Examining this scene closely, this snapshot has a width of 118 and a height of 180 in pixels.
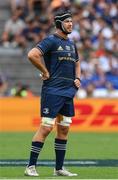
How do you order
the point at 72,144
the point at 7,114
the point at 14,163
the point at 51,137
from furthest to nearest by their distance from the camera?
the point at 7,114, the point at 51,137, the point at 72,144, the point at 14,163

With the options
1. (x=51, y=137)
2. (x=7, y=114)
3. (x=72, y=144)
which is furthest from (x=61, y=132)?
(x=7, y=114)

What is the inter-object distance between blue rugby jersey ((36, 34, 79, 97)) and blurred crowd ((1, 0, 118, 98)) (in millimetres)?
10917

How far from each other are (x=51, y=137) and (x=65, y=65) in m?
7.48

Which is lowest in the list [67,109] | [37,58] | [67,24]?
[67,109]

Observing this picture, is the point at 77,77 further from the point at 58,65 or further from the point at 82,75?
the point at 82,75

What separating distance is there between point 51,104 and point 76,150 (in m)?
4.28

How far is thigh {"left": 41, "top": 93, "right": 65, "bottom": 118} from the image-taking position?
10469 millimetres

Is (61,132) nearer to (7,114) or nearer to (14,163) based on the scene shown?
(14,163)

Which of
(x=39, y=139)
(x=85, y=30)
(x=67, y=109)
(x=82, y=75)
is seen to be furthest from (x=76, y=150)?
(x=85, y=30)

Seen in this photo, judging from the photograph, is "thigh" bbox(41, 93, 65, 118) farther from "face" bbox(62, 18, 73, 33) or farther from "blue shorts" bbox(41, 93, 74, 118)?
"face" bbox(62, 18, 73, 33)

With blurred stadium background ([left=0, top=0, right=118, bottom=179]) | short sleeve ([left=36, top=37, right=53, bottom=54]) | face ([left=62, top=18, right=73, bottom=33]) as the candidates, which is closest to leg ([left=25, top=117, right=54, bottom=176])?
short sleeve ([left=36, top=37, right=53, bottom=54])

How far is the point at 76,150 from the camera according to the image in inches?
576

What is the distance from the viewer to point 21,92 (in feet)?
67.3

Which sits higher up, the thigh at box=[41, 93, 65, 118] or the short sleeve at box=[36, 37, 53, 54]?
the short sleeve at box=[36, 37, 53, 54]
